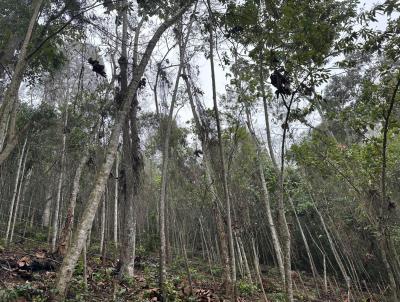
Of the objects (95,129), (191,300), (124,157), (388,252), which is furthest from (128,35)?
(388,252)

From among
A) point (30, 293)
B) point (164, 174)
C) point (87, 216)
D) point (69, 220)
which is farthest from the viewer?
point (69, 220)


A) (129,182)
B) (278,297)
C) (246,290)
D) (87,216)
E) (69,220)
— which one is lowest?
(278,297)

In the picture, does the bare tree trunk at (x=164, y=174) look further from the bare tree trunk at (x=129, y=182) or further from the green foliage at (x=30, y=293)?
the green foliage at (x=30, y=293)

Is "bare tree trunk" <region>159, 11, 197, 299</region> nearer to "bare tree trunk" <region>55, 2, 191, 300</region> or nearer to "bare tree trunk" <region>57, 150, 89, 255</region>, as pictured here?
"bare tree trunk" <region>55, 2, 191, 300</region>

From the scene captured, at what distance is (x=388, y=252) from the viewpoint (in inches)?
173

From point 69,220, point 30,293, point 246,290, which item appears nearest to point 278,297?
point 246,290

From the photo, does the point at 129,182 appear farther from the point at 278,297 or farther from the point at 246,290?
the point at 278,297

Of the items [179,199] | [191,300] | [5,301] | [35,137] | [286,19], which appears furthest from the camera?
[179,199]

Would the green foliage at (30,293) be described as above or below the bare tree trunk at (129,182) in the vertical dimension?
below

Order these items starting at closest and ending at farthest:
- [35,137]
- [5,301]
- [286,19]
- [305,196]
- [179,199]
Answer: [5,301] < [286,19] < [35,137] < [305,196] < [179,199]

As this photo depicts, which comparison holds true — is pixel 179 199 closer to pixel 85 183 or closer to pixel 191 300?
pixel 85 183

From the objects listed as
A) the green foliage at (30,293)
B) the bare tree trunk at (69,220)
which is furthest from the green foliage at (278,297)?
the green foliage at (30,293)

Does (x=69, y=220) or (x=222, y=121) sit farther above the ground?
(x=222, y=121)

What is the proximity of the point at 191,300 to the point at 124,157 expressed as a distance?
3.23m
